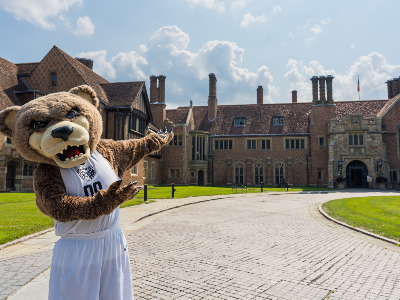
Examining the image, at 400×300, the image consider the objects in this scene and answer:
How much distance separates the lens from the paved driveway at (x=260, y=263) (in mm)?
3820

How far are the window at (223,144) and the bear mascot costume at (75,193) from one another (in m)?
33.9

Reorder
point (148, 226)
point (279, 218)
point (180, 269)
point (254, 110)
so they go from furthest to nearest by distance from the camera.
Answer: point (254, 110)
point (279, 218)
point (148, 226)
point (180, 269)

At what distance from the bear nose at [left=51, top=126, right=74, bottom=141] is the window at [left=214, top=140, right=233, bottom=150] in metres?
34.3

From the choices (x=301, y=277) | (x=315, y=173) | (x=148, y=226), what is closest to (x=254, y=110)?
(x=315, y=173)

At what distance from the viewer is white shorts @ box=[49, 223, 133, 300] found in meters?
2.09

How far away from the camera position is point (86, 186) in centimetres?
228

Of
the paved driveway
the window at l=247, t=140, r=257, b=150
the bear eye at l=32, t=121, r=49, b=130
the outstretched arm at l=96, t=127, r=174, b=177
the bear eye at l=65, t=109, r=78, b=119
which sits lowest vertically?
the paved driveway

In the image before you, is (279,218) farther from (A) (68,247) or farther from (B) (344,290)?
(A) (68,247)

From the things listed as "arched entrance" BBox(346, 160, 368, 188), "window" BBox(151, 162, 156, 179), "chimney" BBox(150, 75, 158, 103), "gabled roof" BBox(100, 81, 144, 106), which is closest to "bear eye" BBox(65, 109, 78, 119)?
"gabled roof" BBox(100, 81, 144, 106)

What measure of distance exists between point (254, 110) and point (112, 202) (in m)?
37.7

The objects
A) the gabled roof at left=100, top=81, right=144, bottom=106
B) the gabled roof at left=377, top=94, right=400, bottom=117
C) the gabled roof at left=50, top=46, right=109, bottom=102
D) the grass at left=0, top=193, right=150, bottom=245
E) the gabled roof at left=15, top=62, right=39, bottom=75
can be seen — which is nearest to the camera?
the grass at left=0, top=193, right=150, bottom=245

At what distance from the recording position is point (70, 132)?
2.16 m

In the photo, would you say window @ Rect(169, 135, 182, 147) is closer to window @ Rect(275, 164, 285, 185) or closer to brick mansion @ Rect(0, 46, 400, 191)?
brick mansion @ Rect(0, 46, 400, 191)

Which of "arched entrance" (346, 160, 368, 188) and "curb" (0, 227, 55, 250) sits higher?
"arched entrance" (346, 160, 368, 188)
